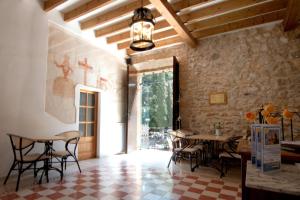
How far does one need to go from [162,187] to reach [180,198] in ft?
1.68

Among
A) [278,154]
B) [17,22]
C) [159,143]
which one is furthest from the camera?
[159,143]

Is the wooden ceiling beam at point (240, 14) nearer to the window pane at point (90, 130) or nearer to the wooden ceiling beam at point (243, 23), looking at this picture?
the wooden ceiling beam at point (243, 23)

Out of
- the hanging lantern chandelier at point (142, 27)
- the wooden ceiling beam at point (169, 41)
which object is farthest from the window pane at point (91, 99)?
the hanging lantern chandelier at point (142, 27)

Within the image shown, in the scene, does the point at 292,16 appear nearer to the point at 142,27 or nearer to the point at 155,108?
the point at 142,27

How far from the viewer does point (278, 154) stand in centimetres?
118

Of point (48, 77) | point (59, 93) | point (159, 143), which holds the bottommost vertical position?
point (159, 143)

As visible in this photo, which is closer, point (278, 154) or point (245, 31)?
point (278, 154)

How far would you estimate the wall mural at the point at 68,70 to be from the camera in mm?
4590

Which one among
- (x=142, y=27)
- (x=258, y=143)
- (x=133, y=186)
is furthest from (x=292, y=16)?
(x=133, y=186)

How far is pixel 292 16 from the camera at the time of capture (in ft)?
13.2

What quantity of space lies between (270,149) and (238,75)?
14.6 feet

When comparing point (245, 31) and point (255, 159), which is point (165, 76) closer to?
point (245, 31)

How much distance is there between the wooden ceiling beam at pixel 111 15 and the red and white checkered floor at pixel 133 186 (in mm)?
3402

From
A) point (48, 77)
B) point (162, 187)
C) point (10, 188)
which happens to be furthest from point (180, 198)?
point (48, 77)
